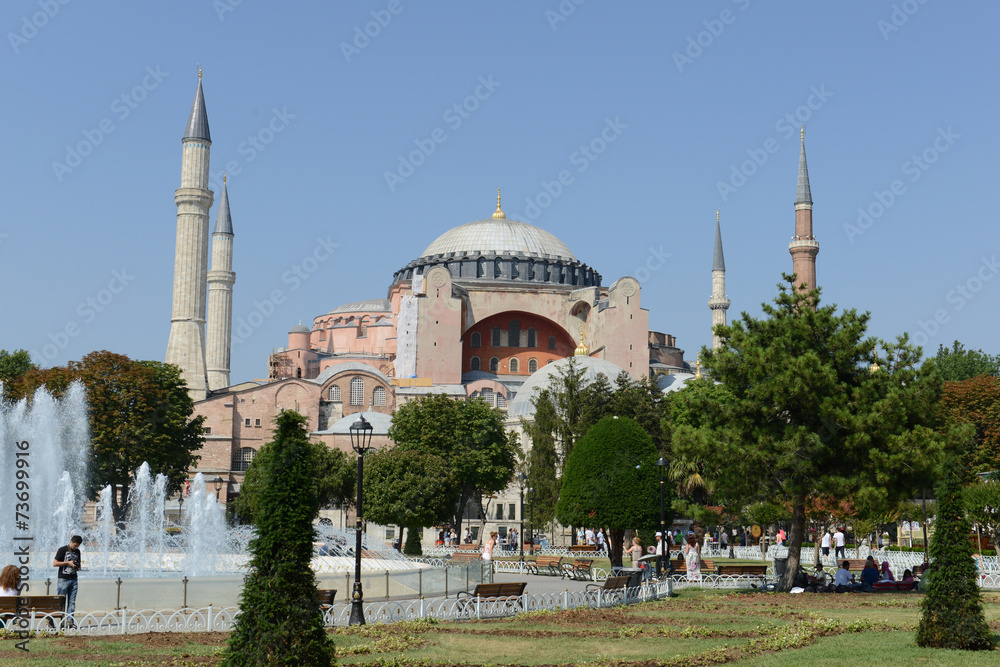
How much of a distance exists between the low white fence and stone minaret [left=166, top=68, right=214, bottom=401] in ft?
109

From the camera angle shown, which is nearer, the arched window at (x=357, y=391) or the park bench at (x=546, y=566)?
the park bench at (x=546, y=566)

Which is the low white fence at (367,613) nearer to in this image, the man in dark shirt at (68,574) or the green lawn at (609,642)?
the man in dark shirt at (68,574)

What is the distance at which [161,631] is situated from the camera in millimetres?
11398

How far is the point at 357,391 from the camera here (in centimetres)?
5212

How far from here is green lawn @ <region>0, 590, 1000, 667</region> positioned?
31.1 feet

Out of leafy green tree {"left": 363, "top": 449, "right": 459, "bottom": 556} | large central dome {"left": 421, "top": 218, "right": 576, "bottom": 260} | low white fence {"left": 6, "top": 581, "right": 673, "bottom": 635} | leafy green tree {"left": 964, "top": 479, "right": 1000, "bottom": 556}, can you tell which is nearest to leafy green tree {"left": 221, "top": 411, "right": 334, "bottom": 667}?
low white fence {"left": 6, "top": 581, "right": 673, "bottom": 635}

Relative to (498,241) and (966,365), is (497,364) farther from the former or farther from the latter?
(966,365)

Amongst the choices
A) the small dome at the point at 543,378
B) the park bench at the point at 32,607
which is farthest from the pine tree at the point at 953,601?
the small dome at the point at 543,378

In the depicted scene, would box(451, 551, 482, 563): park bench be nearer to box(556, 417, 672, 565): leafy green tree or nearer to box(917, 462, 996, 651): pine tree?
box(556, 417, 672, 565): leafy green tree

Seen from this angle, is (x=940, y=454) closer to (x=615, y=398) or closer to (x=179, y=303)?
(x=615, y=398)

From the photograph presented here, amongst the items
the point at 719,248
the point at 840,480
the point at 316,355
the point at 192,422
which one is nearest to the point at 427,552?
the point at 192,422

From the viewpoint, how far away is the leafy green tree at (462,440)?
37.2 metres

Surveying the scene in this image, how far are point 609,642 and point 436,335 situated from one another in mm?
41722

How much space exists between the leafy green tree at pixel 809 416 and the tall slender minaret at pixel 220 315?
41.0 meters
